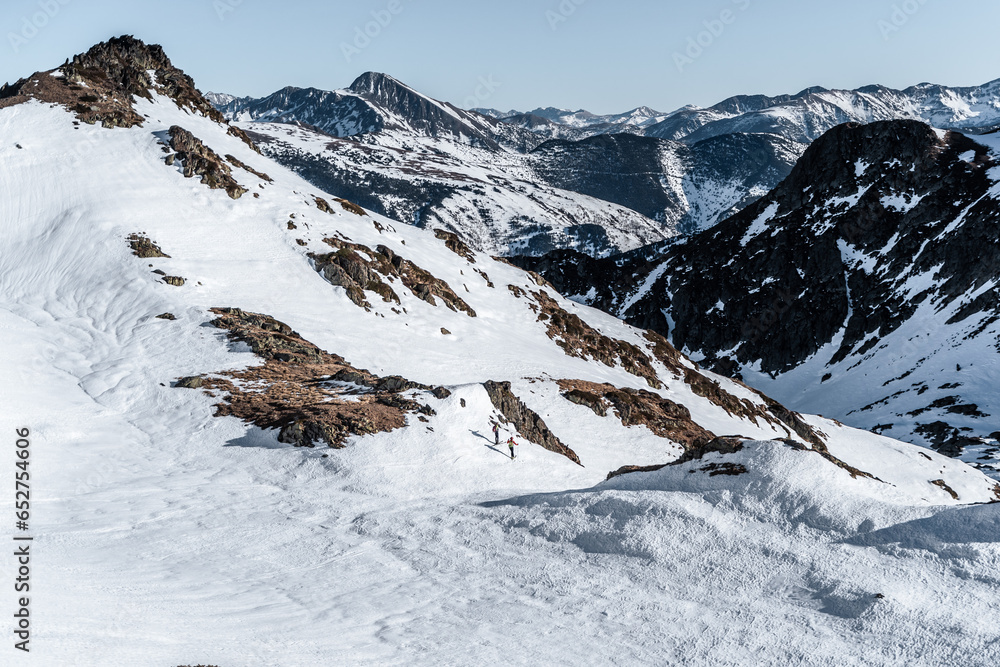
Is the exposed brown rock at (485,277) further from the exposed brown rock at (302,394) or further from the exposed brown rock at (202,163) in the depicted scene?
the exposed brown rock at (302,394)

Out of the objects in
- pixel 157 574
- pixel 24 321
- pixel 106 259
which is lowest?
pixel 157 574

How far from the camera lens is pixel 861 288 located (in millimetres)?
140625

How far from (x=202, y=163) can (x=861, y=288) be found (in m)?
129

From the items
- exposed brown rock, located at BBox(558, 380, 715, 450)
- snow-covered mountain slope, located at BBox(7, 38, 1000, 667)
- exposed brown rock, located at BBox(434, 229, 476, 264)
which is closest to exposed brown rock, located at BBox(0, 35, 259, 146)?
snow-covered mountain slope, located at BBox(7, 38, 1000, 667)

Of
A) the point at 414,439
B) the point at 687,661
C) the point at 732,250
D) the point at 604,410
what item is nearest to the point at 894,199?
the point at 732,250

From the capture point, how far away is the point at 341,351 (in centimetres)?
4981

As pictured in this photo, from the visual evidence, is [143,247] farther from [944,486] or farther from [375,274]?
[944,486]

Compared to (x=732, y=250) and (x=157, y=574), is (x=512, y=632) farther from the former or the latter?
(x=732, y=250)

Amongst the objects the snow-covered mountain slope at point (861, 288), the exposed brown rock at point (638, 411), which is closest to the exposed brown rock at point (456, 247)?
the exposed brown rock at point (638, 411)

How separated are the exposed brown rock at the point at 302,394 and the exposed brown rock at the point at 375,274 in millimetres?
Answer: 16442

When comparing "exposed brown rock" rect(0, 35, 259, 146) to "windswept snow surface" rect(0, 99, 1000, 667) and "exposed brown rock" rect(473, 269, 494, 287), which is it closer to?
"exposed brown rock" rect(473, 269, 494, 287)

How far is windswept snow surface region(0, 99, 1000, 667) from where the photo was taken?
14578 mm

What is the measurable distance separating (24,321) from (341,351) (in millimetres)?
20767

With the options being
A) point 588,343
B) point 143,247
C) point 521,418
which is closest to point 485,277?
point 588,343
